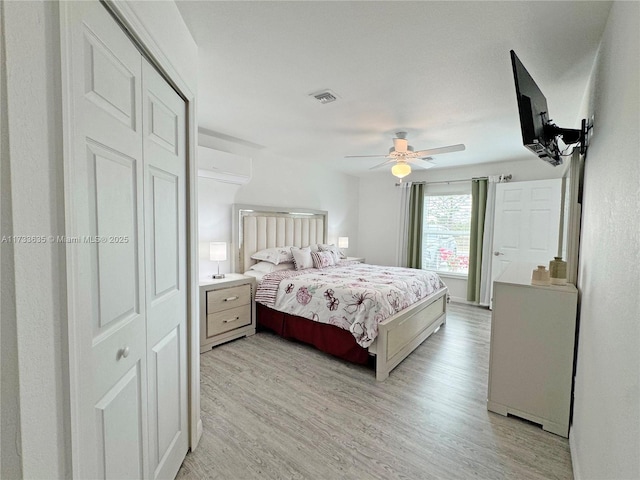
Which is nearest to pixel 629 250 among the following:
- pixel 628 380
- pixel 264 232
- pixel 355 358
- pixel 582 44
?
pixel 628 380

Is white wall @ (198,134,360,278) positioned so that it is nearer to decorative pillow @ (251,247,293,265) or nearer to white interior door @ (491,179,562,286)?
decorative pillow @ (251,247,293,265)

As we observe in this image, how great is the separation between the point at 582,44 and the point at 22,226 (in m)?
2.69

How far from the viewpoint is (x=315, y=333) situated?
318 centimetres

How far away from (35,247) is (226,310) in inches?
109

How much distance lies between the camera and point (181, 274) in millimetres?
1617

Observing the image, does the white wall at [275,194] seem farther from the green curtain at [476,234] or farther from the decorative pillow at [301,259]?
the green curtain at [476,234]

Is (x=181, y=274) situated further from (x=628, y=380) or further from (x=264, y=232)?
(x=264, y=232)

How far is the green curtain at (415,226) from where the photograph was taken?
5.60m

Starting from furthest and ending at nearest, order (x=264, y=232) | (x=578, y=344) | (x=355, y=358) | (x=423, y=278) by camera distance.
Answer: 1. (x=264, y=232)
2. (x=423, y=278)
3. (x=355, y=358)
4. (x=578, y=344)

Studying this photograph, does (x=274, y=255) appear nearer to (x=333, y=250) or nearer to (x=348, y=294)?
(x=333, y=250)

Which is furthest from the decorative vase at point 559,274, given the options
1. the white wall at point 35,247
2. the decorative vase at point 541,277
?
the white wall at point 35,247

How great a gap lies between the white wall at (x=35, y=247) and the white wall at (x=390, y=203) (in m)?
5.48

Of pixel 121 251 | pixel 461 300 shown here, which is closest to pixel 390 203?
pixel 461 300

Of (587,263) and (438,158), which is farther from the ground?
(438,158)
